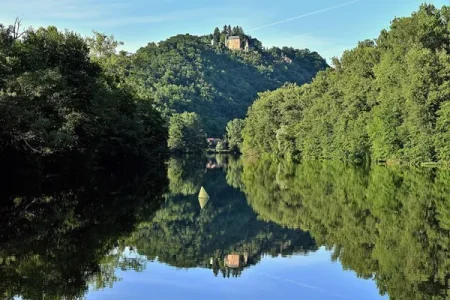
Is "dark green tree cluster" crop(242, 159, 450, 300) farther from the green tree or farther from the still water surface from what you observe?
the green tree

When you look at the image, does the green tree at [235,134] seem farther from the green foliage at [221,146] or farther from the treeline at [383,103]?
the treeline at [383,103]

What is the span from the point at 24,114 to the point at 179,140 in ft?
316

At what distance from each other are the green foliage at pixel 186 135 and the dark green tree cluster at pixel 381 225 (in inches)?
3557

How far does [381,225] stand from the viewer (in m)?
16.8

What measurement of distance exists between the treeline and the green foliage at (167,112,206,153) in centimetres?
3140

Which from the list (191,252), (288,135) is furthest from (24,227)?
(288,135)

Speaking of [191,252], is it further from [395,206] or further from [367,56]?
[367,56]

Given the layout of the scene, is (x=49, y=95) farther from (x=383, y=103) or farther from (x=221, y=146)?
(x=221, y=146)

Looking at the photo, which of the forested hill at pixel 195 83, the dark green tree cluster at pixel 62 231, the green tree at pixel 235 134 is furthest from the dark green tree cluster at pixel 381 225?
the forested hill at pixel 195 83

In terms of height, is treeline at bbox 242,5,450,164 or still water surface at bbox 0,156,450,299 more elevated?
treeline at bbox 242,5,450,164

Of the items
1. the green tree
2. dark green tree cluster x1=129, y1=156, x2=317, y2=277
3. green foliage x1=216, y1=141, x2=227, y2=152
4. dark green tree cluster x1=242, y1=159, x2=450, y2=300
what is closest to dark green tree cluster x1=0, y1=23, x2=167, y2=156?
dark green tree cluster x1=129, y1=156, x2=317, y2=277

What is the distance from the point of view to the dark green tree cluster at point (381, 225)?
35.4 feet

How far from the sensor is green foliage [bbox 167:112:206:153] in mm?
119713

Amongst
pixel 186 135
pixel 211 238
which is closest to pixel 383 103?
Result: pixel 211 238
